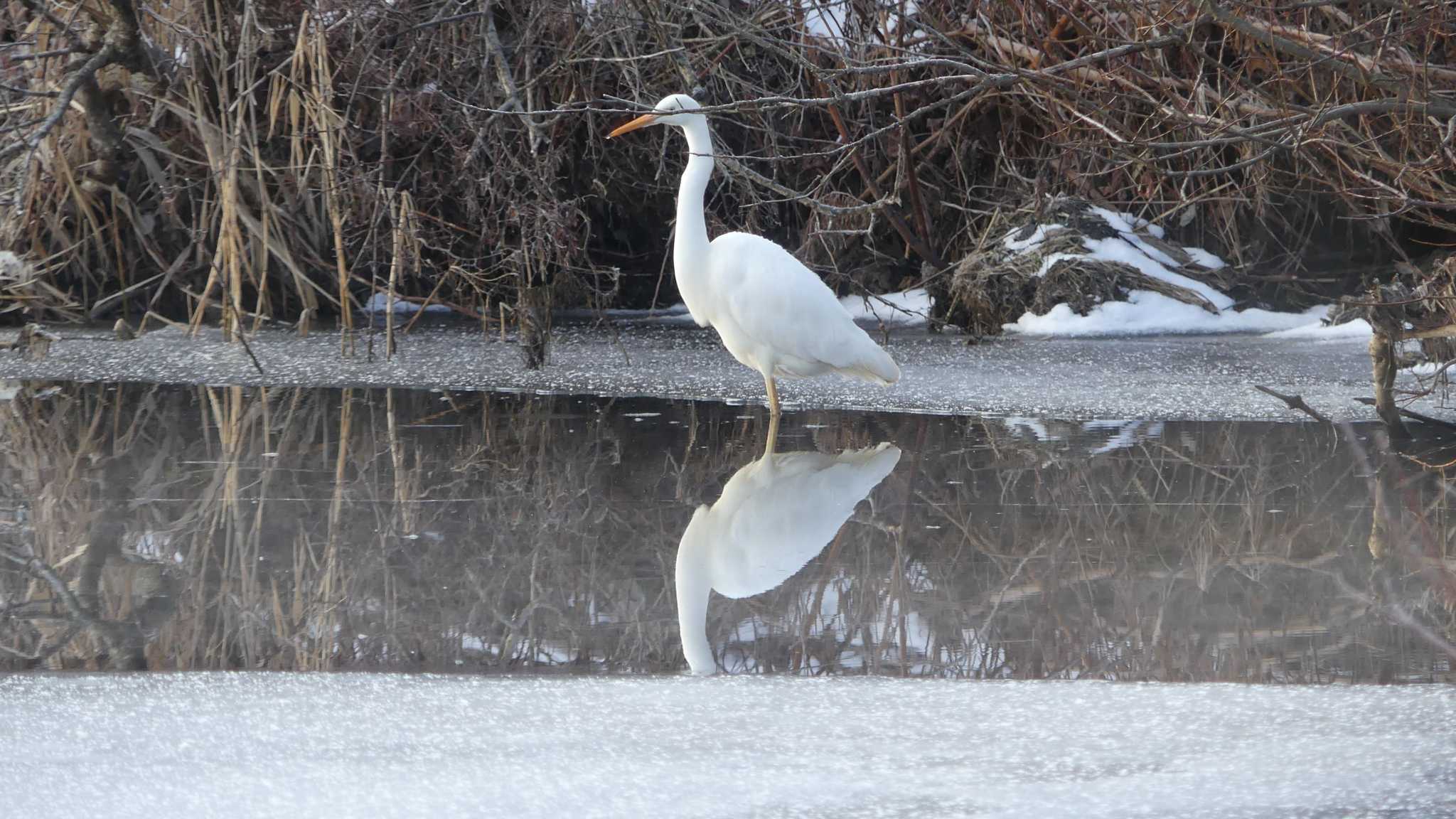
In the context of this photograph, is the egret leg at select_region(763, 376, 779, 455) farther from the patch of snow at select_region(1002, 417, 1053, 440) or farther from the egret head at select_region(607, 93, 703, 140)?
the egret head at select_region(607, 93, 703, 140)

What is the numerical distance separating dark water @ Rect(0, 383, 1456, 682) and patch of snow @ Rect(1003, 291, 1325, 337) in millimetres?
2571

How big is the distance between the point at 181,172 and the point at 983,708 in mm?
7017

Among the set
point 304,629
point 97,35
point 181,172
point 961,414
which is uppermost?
point 97,35

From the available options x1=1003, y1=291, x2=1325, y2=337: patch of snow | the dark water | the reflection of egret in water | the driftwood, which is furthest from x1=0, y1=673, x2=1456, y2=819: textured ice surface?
the driftwood

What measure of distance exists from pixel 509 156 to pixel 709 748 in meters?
5.29

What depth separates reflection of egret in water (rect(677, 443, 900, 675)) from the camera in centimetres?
297

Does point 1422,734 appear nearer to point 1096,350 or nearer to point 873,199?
point 1096,350

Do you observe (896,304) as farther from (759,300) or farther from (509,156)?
(759,300)

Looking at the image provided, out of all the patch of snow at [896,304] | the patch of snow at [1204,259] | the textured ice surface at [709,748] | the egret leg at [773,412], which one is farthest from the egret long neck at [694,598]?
the patch of snow at [1204,259]

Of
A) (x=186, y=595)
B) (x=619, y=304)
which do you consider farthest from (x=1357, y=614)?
(x=619, y=304)

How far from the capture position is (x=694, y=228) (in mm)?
5449

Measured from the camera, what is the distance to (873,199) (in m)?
8.38

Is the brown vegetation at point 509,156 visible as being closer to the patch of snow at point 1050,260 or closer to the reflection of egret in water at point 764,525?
the patch of snow at point 1050,260

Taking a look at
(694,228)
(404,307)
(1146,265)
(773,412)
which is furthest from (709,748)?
(404,307)
